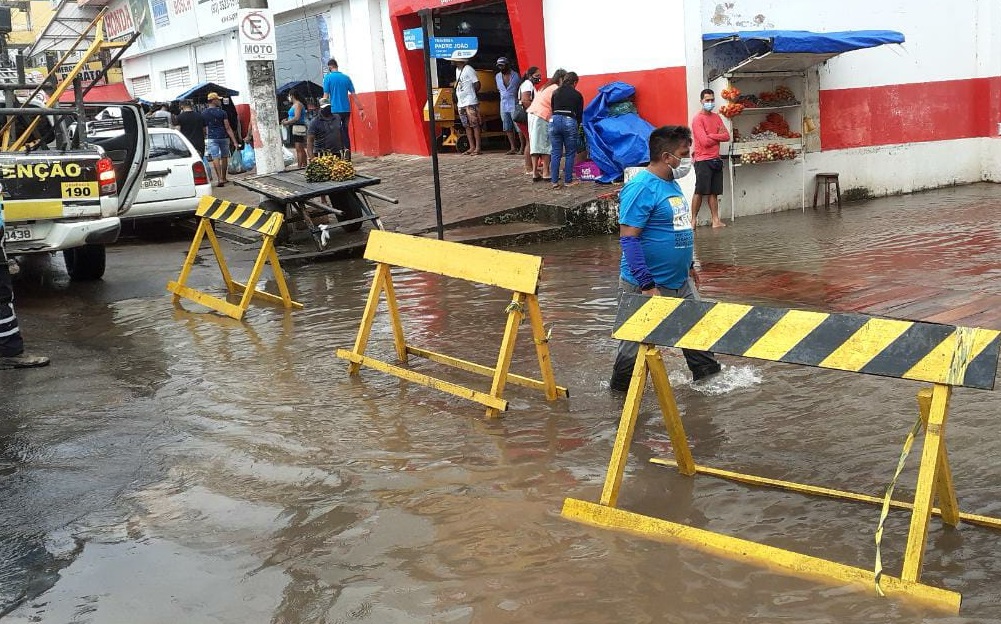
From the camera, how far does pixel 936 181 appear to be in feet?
53.7

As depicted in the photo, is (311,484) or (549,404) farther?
(549,404)

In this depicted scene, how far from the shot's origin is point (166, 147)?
1495 cm

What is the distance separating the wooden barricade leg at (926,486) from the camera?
11.7ft

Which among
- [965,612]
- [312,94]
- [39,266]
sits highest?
[312,94]

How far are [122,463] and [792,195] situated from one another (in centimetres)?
1162

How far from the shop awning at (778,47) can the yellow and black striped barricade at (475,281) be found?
7.65m

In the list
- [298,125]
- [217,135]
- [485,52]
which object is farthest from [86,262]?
[485,52]

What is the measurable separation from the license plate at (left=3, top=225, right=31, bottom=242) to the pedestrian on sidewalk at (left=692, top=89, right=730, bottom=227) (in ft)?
26.3

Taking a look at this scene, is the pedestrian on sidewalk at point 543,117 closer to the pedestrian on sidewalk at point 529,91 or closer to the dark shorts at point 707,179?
the pedestrian on sidewalk at point 529,91

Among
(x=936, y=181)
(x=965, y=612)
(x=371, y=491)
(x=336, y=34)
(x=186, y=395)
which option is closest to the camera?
(x=965, y=612)


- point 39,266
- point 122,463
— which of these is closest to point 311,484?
point 122,463

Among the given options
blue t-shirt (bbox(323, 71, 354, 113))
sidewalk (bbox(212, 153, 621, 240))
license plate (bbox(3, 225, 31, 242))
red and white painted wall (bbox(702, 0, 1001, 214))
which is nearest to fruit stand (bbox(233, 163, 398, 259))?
sidewalk (bbox(212, 153, 621, 240))

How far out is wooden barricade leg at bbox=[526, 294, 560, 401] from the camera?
20.1ft

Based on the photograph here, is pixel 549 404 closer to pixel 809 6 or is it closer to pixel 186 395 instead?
pixel 186 395
